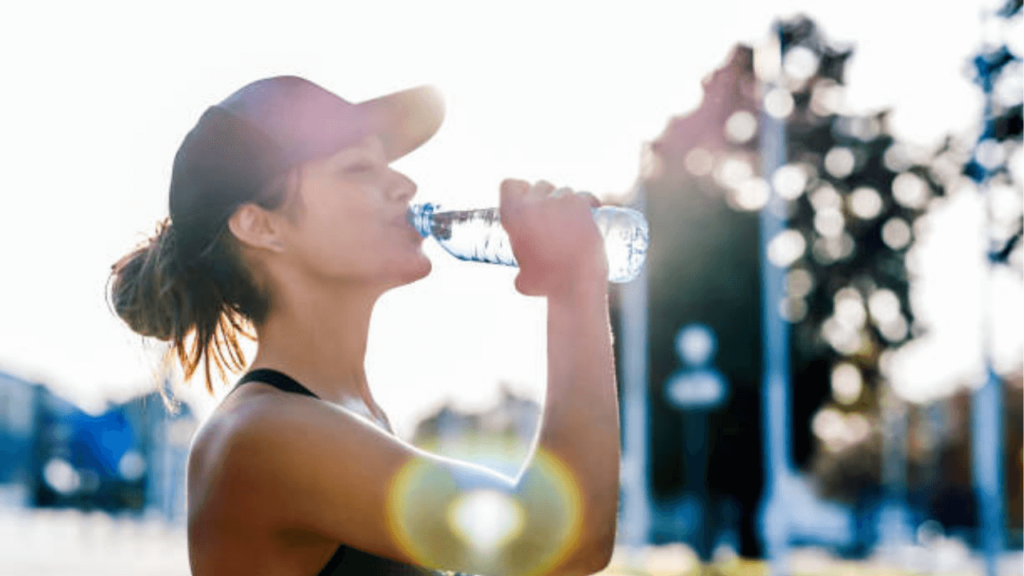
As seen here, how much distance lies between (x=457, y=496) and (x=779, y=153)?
2469 cm

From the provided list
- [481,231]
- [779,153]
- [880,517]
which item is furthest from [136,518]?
[481,231]

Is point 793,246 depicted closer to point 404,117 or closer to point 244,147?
point 404,117

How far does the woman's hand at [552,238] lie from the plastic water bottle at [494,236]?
651mm

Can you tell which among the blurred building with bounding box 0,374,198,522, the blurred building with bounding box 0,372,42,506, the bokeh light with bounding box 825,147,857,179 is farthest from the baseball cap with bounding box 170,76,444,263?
the blurred building with bounding box 0,372,42,506

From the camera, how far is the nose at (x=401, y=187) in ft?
9.51

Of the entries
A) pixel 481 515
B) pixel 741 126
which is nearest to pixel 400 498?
pixel 481 515

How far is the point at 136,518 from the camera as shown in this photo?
69.4m

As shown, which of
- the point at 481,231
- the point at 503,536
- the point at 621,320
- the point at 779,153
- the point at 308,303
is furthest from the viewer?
the point at 621,320

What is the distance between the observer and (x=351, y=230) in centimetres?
286

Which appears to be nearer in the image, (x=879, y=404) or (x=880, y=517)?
(x=879, y=404)

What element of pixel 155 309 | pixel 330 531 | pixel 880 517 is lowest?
pixel 880 517

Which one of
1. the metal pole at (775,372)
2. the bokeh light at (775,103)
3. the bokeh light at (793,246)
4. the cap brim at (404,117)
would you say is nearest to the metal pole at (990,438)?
the metal pole at (775,372)

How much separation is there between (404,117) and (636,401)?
31.2 m

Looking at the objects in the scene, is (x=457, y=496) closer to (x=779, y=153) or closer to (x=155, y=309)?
(x=155, y=309)
